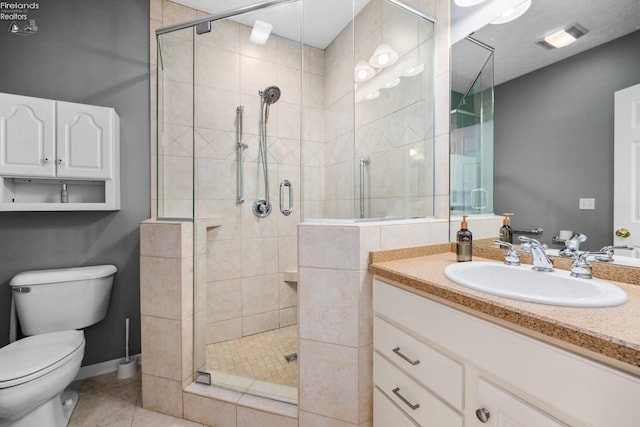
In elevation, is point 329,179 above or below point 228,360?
above

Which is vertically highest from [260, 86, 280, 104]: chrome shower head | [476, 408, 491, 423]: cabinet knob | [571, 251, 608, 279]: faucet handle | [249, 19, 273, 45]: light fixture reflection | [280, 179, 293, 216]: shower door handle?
[249, 19, 273, 45]: light fixture reflection

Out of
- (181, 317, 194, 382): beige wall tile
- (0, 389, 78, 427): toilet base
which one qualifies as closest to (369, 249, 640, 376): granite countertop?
(181, 317, 194, 382): beige wall tile

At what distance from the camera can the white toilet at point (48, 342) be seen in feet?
3.91

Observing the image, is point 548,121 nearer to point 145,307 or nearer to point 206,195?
point 206,195

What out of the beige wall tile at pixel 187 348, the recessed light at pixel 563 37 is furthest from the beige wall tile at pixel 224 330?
the recessed light at pixel 563 37

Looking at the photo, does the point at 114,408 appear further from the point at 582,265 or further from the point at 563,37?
the point at 563,37

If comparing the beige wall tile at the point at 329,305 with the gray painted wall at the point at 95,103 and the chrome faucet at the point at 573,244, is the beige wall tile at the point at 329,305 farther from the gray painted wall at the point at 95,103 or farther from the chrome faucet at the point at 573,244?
the gray painted wall at the point at 95,103

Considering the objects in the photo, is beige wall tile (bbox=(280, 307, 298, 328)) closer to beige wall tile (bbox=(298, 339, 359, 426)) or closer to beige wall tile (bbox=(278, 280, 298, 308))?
beige wall tile (bbox=(278, 280, 298, 308))

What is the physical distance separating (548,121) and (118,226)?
254 cm

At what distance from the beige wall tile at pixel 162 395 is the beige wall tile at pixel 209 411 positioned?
5 centimetres

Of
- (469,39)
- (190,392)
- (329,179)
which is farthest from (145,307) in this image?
(469,39)

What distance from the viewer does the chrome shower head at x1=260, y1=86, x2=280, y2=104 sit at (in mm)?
1909

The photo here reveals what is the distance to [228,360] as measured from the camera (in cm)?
175

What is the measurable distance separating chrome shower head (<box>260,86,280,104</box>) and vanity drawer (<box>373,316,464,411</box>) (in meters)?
1.56
